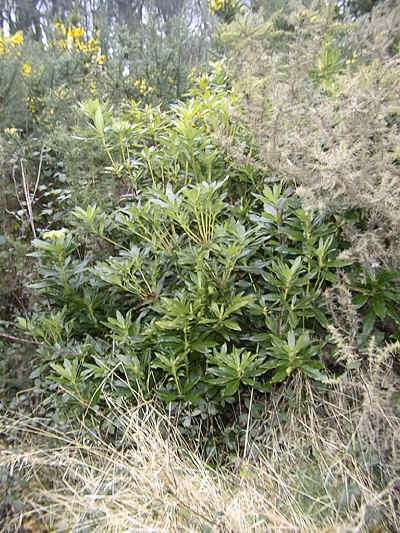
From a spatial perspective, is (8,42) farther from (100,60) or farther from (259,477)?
(259,477)

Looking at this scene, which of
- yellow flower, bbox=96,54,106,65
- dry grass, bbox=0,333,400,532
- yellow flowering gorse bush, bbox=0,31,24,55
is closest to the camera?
dry grass, bbox=0,333,400,532

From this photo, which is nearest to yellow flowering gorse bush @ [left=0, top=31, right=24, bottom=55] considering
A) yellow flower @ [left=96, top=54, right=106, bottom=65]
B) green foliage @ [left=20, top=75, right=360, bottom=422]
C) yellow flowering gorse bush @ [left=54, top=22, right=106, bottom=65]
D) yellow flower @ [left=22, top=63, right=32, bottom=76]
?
yellow flower @ [left=22, top=63, right=32, bottom=76]

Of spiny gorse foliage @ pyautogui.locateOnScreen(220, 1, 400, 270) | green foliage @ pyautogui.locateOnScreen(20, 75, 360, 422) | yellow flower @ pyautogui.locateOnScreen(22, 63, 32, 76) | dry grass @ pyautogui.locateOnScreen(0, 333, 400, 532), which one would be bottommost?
dry grass @ pyautogui.locateOnScreen(0, 333, 400, 532)

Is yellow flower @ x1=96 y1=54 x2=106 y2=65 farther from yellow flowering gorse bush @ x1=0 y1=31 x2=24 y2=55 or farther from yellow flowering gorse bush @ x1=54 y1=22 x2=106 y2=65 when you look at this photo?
yellow flowering gorse bush @ x1=0 y1=31 x2=24 y2=55

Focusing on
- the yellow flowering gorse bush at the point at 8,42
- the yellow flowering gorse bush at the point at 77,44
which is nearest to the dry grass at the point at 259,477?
the yellow flowering gorse bush at the point at 8,42

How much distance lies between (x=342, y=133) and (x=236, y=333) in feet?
3.50

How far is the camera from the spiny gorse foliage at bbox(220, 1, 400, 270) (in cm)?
181

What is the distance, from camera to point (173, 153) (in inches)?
95.1

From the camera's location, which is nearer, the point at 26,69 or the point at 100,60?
the point at 26,69

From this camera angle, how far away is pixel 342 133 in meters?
1.97

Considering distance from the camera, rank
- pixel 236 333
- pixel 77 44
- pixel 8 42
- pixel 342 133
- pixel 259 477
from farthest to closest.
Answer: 1. pixel 77 44
2. pixel 8 42
3. pixel 236 333
4. pixel 342 133
5. pixel 259 477

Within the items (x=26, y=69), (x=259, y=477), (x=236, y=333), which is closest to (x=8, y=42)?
(x=26, y=69)

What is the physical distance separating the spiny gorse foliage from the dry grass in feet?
2.03

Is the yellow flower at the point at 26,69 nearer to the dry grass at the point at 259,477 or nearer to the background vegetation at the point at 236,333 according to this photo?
the background vegetation at the point at 236,333
